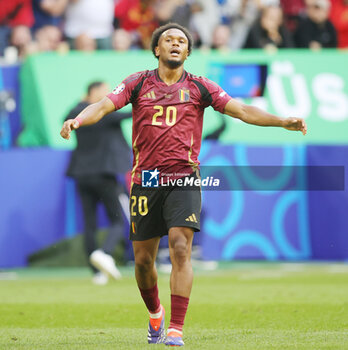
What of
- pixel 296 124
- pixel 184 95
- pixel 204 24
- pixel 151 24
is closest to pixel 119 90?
pixel 184 95

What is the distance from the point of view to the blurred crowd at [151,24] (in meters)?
17.0

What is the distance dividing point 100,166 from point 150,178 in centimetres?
633

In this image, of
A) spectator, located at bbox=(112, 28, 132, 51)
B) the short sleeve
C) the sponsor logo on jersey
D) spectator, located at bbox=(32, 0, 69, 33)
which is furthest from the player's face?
spectator, located at bbox=(32, 0, 69, 33)

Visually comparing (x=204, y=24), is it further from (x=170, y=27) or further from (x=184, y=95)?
(x=184, y=95)

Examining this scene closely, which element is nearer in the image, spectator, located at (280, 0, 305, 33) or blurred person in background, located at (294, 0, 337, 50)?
blurred person in background, located at (294, 0, 337, 50)

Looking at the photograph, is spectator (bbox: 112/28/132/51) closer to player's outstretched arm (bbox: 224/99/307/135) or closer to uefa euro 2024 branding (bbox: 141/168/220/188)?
player's outstretched arm (bbox: 224/99/307/135)

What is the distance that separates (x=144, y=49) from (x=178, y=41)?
34.4ft

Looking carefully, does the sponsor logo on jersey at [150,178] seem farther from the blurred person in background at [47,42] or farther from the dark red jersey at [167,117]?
the blurred person in background at [47,42]

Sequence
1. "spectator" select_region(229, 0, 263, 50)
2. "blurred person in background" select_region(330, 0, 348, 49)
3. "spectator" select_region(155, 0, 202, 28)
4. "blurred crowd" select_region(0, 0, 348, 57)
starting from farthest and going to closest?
"blurred person in background" select_region(330, 0, 348, 49) < "spectator" select_region(229, 0, 263, 50) < "spectator" select_region(155, 0, 202, 28) < "blurred crowd" select_region(0, 0, 348, 57)

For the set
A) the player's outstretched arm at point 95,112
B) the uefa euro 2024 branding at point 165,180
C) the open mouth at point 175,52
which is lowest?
the uefa euro 2024 branding at point 165,180

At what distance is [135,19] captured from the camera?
18172 mm

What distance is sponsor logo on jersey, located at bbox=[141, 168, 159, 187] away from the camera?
7.13 meters

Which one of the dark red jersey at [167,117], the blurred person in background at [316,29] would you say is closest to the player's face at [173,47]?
the dark red jersey at [167,117]

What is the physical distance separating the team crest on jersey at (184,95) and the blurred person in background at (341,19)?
1205cm
